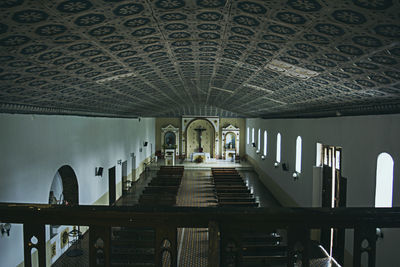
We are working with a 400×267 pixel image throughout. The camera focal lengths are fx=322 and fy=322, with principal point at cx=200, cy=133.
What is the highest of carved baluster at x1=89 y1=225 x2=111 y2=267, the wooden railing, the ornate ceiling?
the ornate ceiling

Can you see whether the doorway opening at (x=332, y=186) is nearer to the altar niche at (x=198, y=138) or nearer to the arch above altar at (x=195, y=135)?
the arch above altar at (x=195, y=135)

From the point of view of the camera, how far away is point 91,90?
7.73m

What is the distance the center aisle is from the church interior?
0.12m

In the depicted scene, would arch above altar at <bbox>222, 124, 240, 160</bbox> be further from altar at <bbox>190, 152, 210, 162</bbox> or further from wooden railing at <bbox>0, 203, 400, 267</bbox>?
wooden railing at <bbox>0, 203, 400, 267</bbox>

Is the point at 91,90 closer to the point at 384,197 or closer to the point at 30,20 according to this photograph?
the point at 30,20

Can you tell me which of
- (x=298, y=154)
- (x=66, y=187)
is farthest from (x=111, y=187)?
(x=298, y=154)

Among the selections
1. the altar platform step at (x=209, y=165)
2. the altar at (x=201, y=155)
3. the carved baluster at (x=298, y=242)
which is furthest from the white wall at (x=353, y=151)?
the altar at (x=201, y=155)

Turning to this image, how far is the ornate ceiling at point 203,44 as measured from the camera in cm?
292

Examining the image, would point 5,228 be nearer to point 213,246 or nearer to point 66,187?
point 66,187

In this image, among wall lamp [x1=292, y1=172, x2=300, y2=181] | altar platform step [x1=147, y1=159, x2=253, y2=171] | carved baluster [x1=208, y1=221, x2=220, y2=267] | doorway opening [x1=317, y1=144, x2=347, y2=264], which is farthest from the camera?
altar platform step [x1=147, y1=159, x2=253, y2=171]

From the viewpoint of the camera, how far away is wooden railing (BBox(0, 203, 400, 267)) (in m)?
1.77

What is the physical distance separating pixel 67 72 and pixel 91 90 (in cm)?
236

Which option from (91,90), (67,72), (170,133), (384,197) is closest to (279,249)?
(384,197)

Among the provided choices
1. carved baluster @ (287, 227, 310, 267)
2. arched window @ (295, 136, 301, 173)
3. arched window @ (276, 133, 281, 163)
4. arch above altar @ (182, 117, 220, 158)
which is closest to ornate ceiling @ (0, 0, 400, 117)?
carved baluster @ (287, 227, 310, 267)
